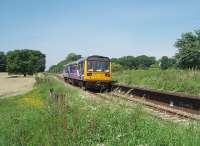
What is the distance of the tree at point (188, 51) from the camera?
2726 inches

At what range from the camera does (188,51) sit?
238 feet

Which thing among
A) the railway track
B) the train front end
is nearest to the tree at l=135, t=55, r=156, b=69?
the train front end

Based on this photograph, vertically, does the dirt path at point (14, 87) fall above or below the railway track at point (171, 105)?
below

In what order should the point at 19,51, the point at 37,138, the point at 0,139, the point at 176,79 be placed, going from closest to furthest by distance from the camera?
the point at 37,138, the point at 0,139, the point at 176,79, the point at 19,51

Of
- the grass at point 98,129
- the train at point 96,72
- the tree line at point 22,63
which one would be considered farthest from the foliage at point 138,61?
the grass at point 98,129

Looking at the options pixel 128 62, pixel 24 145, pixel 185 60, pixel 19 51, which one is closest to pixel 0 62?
pixel 19 51

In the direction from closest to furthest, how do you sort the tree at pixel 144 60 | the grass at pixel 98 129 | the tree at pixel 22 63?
1. the grass at pixel 98 129
2. the tree at pixel 22 63
3. the tree at pixel 144 60

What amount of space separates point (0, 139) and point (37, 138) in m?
1.22

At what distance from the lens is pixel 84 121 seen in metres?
8.33

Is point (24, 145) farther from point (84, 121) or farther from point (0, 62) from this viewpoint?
point (0, 62)

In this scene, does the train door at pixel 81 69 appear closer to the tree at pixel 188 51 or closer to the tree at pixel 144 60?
the tree at pixel 188 51

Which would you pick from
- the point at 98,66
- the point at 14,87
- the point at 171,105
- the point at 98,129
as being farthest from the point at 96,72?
the point at 14,87

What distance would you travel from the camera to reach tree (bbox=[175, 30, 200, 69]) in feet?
227

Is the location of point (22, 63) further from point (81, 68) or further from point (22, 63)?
point (81, 68)
